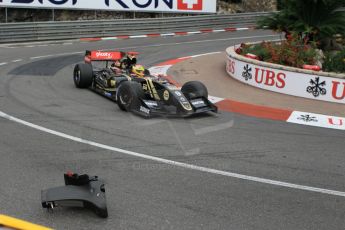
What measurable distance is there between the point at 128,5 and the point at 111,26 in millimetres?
2596

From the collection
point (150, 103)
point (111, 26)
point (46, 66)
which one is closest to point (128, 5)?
point (111, 26)

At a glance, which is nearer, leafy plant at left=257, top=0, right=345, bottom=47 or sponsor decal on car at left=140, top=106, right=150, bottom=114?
sponsor decal on car at left=140, top=106, right=150, bottom=114

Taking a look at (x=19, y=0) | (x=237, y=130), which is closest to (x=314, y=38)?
(x=237, y=130)

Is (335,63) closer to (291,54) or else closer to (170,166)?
(291,54)

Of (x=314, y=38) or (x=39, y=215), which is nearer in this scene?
(x=39, y=215)

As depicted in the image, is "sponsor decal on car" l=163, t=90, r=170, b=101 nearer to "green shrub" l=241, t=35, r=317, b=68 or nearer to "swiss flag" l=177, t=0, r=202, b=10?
"green shrub" l=241, t=35, r=317, b=68

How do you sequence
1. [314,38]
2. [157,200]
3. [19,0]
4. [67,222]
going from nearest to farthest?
[67,222] → [157,200] → [314,38] → [19,0]

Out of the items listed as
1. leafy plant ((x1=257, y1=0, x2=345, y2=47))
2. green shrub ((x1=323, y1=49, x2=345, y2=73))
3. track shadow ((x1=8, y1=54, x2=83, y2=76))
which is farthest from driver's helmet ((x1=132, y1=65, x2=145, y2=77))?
leafy plant ((x1=257, y1=0, x2=345, y2=47))

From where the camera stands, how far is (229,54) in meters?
16.5

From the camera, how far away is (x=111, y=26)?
26.0 metres

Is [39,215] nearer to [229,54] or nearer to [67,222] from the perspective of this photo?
[67,222]

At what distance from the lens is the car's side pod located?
5727 millimetres

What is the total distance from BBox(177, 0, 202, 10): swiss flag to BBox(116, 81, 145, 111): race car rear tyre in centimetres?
1890

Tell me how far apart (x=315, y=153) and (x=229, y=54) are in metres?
8.37
